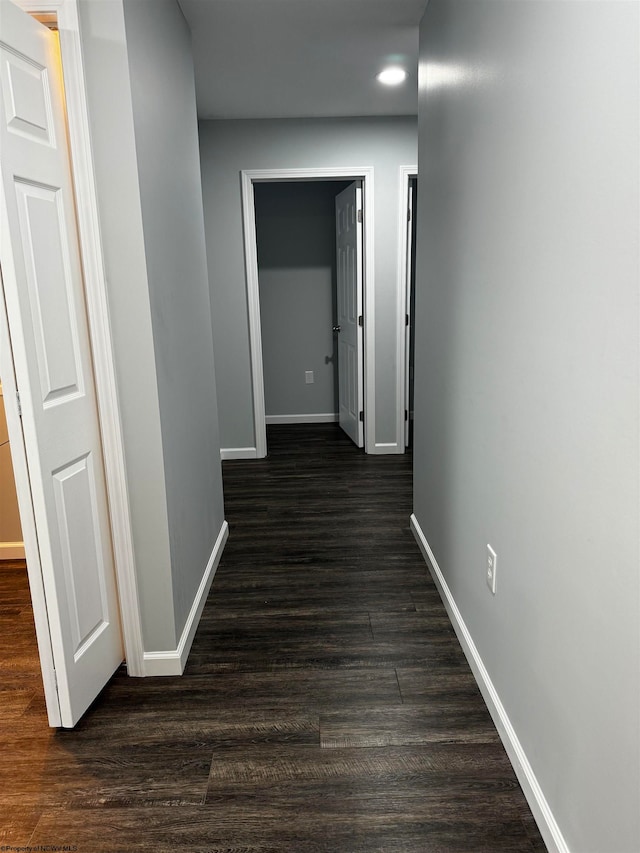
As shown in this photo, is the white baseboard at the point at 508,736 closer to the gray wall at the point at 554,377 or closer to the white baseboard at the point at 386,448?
the gray wall at the point at 554,377

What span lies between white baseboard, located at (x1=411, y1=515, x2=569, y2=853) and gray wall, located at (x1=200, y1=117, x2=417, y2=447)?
2567 millimetres

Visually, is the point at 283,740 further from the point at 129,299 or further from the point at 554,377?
the point at 129,299

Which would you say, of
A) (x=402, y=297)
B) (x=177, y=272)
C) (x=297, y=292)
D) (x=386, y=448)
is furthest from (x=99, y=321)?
(x=297, y=292)

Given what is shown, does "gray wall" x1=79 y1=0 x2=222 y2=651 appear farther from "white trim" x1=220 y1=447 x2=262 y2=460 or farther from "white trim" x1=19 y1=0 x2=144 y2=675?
"white trim" x1=220 y1=447 x2=262 y2=460

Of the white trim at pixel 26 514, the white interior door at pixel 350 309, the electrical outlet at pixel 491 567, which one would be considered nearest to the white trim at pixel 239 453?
the white interior door at pixel 350 309

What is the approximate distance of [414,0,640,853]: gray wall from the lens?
1.04 metres

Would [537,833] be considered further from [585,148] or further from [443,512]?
[585,148]

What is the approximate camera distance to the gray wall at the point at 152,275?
5.96ft

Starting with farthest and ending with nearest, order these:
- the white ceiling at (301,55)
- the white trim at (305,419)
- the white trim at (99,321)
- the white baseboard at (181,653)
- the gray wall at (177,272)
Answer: the white trim at (305,419) < the white ceiling at (301,55) < the white baseboard at (181,653) < the gray wall at (177,272) < the white trim at (99,321)

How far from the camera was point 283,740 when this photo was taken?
5.98 ft

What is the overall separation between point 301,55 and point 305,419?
340cm

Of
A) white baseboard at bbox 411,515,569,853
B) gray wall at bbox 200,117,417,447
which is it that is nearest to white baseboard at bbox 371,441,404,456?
gray wall at bbox 200,117,417,447

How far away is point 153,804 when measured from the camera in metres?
1.61

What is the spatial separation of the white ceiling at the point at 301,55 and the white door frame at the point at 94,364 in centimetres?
107
